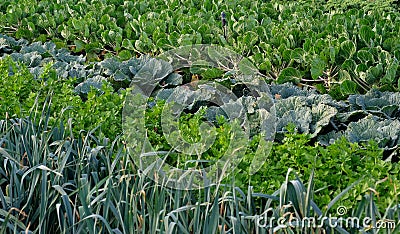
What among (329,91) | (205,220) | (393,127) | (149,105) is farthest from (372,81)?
A: (205,220)

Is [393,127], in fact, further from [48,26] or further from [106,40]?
[48,26]

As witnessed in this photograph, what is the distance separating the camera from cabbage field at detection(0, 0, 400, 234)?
2436 mm

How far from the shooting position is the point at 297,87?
13.1ft

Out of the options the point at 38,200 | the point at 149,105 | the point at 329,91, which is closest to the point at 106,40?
the point at 149,105

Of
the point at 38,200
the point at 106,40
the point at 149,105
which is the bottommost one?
the point at 38,200

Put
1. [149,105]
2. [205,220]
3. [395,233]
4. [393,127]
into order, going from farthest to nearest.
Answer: [149,105] → [393,127] → [205,220] → [395,233]

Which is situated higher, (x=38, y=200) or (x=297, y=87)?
(x=297, y=87)

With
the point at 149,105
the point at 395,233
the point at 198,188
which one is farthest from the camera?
the point at 149,105

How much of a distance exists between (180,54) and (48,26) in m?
1.87

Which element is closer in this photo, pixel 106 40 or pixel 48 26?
pixel 106 40

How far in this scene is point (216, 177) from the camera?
8.73 ft

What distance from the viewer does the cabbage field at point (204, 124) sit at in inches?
95.9

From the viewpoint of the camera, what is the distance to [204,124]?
326 centimetres

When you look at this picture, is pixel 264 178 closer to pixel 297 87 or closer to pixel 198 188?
pixel 198 188
